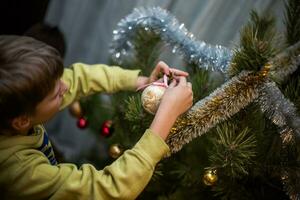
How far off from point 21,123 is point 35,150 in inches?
2.3

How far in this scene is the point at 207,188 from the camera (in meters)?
0.83

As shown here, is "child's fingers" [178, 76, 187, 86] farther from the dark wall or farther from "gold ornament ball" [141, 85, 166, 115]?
the dark wall

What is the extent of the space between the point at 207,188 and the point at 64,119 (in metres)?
0.92

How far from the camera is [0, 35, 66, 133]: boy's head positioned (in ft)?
2.09

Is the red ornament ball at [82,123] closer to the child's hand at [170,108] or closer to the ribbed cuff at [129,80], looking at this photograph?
the ribbed cuff at [129,80]

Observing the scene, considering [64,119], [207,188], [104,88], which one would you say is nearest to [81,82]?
[104,88]

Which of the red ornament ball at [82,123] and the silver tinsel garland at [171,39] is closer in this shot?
the silver tinsel garland at [171,39]

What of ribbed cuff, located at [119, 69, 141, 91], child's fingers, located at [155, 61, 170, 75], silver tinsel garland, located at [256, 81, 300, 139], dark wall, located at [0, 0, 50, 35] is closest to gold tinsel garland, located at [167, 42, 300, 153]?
silver tinsel garland, located at [256, 81, 300, 139]

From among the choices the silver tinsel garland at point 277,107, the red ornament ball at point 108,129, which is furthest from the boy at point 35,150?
the red ornament ball at point 108,129

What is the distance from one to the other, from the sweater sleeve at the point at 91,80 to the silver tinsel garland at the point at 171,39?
0.05 m

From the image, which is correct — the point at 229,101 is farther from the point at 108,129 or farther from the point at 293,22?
the point at 108,129

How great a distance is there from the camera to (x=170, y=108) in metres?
0.65

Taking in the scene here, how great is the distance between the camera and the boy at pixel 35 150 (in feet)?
2.12

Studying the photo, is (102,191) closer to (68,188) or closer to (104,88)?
(68,188)
